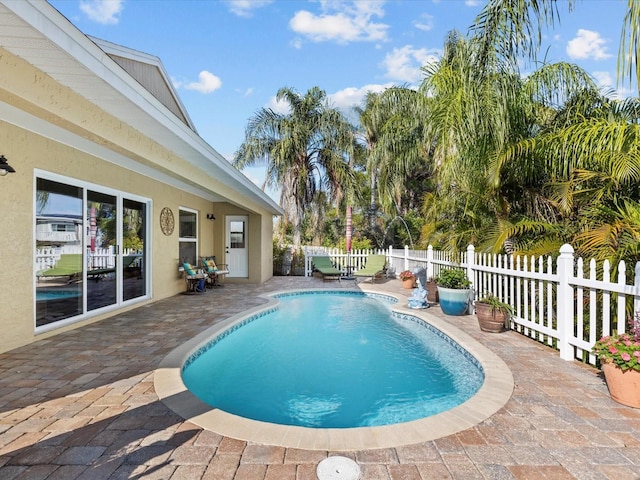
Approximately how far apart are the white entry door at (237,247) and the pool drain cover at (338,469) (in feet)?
33.0

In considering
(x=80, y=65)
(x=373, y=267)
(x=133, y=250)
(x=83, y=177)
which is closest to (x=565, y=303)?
(x=80, y=65)

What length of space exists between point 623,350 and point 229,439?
3191mm

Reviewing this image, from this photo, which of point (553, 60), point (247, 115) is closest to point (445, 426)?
point (553, 60)

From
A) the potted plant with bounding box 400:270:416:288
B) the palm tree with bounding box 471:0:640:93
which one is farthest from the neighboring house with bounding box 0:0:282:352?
the potted plant with bounding box 400:270:416:288

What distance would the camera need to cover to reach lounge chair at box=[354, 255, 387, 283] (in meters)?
11.5

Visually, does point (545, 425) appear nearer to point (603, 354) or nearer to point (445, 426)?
point (445, 426)

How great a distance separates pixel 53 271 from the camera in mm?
5066

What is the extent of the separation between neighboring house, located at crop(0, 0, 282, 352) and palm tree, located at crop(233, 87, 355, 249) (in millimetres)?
5399

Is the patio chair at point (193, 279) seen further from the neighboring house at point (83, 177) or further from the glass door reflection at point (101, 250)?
the glass door reflection at point (101, 250)

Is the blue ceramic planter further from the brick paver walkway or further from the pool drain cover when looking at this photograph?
the pool drain cover

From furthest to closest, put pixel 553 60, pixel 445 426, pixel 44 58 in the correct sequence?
pixel 553 60 → pixel 44 58 → pixel 445 426

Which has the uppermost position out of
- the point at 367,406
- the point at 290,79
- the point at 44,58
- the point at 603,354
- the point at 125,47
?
the point at 290,79

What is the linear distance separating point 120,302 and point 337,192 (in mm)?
10131

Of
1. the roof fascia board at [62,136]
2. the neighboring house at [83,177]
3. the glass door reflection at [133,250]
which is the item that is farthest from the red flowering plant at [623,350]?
the glass door reflection at [133,250]
